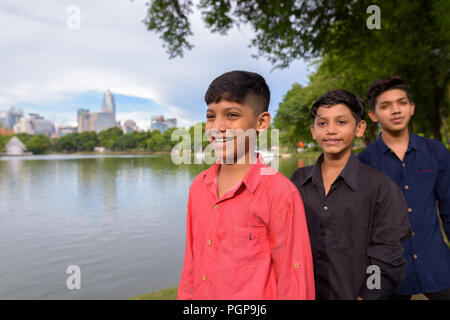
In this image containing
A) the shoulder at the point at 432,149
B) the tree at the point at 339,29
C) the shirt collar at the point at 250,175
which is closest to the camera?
the shirt collar at the point at 250,175

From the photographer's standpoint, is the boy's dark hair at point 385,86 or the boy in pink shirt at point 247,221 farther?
the boy's dark hair at point 385,86

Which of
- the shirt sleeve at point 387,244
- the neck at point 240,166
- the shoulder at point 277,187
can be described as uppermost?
the neck at point 240,166

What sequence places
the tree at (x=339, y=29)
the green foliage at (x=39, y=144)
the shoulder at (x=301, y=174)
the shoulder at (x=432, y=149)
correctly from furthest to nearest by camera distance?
1. the green foliage at (x=39, y=144)
2. the tree at (x=339, y=29)
3. the shoulder at (x=432, y=149)
4. the shoulder at (x=301, y=174)

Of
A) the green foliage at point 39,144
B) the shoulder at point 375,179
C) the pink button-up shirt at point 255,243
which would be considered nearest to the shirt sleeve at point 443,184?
the shoulder at point 375,179

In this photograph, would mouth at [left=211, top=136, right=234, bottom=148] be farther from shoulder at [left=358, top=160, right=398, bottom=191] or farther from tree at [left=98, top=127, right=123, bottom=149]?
tree at [left=98, top=127, right=123, bottom=149]

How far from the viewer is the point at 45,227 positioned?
734 inches

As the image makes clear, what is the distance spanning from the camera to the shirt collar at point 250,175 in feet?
5.35

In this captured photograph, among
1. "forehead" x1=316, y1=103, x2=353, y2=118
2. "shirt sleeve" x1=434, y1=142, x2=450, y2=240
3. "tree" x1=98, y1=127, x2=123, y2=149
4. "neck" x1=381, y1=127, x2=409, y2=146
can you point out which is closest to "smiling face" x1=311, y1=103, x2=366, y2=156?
"forehead" x1=316, y1=103, x2=353, y2=118

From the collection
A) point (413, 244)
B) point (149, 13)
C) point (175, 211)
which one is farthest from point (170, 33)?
point (175, 211)

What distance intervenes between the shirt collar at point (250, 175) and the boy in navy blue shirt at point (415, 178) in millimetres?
1351

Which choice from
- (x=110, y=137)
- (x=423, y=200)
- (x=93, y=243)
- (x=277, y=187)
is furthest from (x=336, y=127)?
(x=110, y=137)

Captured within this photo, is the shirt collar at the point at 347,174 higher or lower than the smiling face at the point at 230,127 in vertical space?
lower

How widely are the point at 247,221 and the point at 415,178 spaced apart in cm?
176

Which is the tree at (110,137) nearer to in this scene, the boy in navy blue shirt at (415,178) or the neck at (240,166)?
the boy in navy blue shirt at (415,178)
